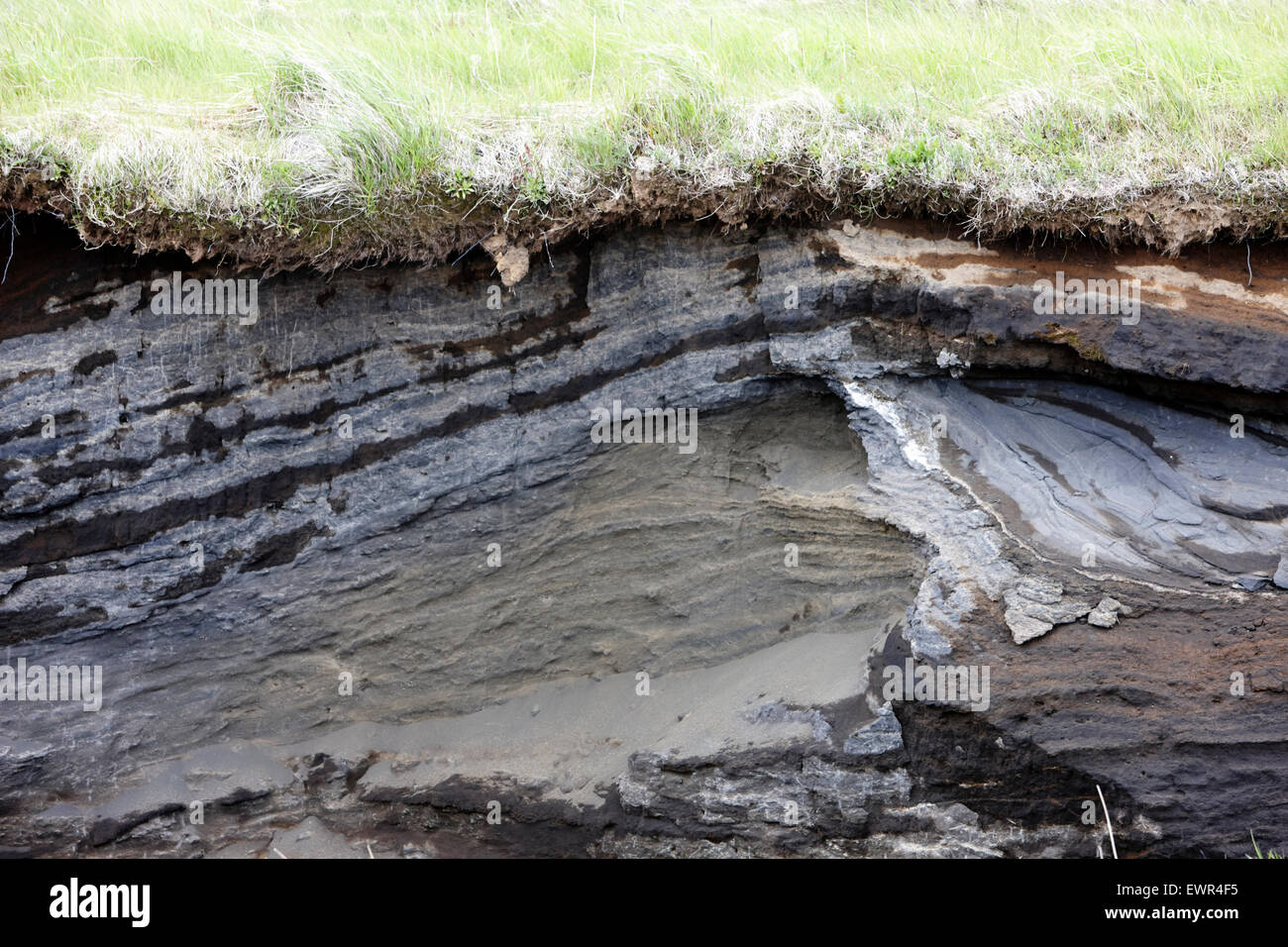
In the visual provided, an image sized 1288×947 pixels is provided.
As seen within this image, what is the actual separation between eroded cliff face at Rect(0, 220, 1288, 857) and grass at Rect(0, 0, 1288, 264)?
0.94ft

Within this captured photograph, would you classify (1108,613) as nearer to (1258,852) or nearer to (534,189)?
Answer: (1258,852)

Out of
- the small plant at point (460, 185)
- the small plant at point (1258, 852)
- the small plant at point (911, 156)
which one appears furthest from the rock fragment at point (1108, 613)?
the small plant at point (460, 185)

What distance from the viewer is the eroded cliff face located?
12.3ft

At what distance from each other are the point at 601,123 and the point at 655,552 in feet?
6.79

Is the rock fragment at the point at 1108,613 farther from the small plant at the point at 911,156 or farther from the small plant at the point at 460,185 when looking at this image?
the small plant at the point at 460,185

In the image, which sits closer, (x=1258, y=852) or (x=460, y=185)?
(x=1258, y=852)

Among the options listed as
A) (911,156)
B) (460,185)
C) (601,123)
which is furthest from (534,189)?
(911,156)

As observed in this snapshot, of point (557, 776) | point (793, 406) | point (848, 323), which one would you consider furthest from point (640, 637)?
point (848, 323)

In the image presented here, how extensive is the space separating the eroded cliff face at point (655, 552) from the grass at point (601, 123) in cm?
29

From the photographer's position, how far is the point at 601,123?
160 inches

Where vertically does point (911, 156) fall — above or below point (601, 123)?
below

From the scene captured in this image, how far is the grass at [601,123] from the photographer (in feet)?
12.7

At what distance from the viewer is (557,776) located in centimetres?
418

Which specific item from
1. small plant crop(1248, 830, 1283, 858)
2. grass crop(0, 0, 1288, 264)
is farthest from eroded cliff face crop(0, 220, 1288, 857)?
grass crop(0, 0, 1288, 264)
